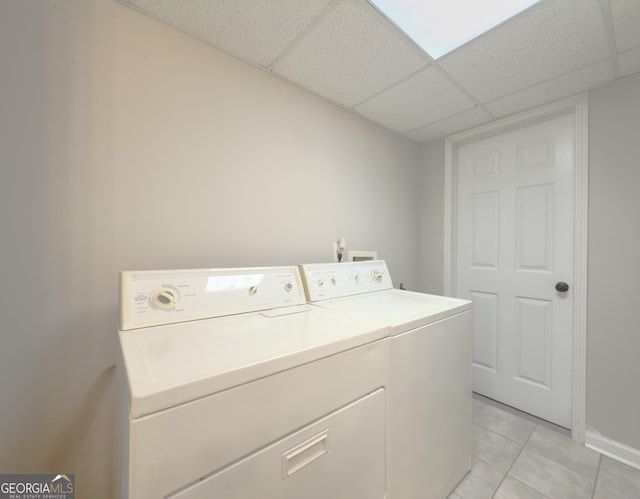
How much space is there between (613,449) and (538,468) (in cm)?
48

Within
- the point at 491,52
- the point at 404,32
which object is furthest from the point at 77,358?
the point at 491,52

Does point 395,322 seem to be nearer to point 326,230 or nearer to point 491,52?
point 326,230

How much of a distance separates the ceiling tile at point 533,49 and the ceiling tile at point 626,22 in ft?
0.14

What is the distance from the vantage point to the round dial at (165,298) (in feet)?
2.90

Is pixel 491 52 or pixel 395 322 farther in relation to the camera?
pixel 491 52

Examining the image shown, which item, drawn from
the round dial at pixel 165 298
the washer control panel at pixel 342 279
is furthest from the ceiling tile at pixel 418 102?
the round dial at pixel 165 298

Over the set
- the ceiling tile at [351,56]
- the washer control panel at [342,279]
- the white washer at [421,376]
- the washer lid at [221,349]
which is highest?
the ceiling tile at [351,56]

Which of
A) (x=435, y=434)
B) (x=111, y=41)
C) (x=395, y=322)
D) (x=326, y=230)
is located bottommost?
(x=435, y=434)

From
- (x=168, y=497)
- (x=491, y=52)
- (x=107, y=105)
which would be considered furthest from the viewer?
(x=491, y=52)

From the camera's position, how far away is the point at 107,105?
1.01m

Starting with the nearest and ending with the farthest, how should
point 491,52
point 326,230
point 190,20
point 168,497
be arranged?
point 168,497
point 190,20
point 491,52
point 326,230

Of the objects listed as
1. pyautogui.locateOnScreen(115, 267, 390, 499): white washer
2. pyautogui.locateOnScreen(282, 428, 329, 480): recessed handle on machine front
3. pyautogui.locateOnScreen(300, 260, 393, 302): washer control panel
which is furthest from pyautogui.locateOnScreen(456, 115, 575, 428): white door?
pyautogui.locateOnScreen(282, 428, 329, 480): recessed handle on machine front

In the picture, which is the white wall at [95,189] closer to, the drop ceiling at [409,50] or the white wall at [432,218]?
the drop ceiling at [409,50]

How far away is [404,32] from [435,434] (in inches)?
70.6
